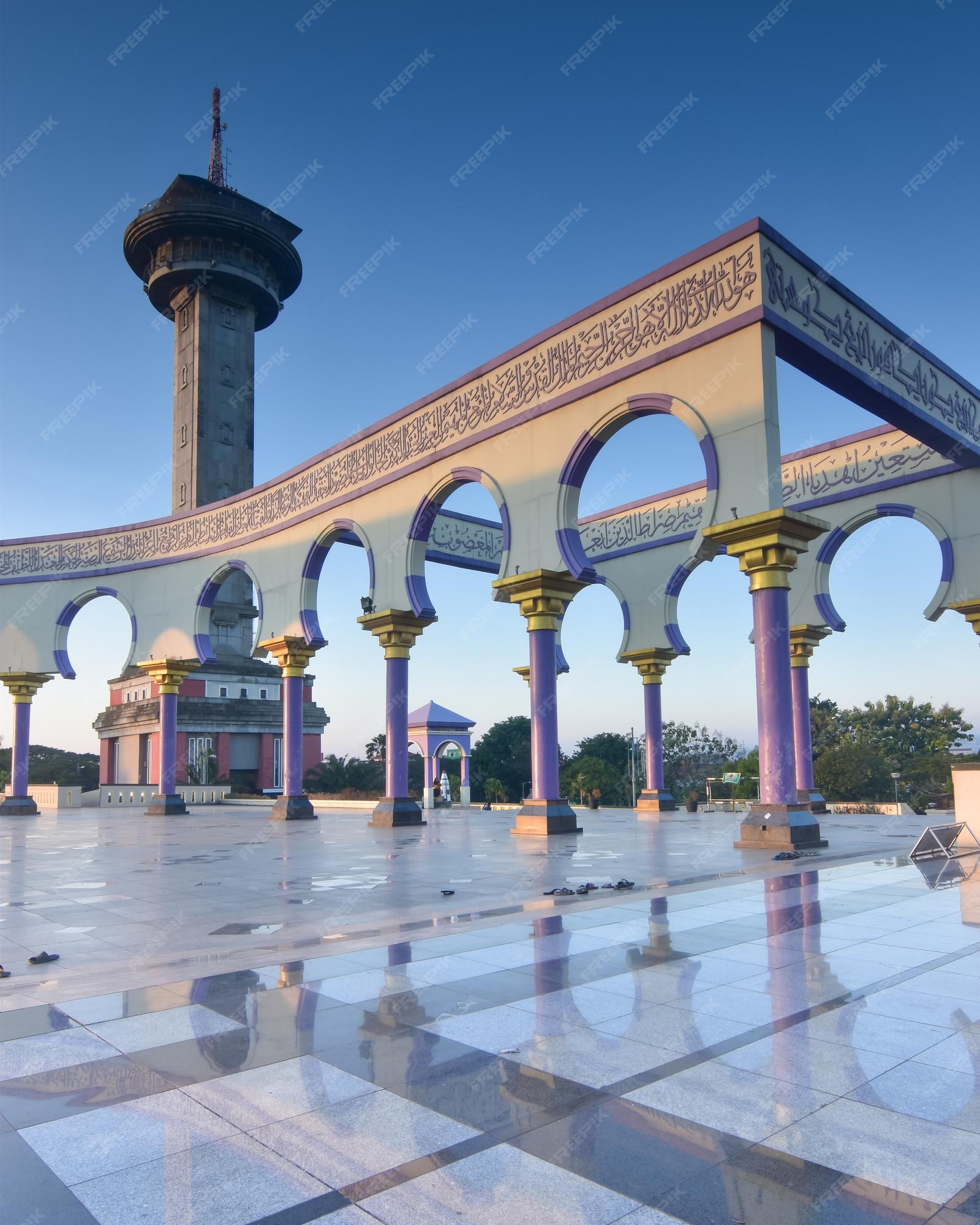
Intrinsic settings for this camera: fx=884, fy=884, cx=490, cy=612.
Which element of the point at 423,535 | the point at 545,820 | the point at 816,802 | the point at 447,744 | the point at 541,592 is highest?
the point at 423,535

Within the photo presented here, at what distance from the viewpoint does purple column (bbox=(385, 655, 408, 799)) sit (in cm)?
1719

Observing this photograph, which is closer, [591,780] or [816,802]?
[816,802]

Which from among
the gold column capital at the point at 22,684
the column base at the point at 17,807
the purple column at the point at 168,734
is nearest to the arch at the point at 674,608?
the purple column at the point at 168,734

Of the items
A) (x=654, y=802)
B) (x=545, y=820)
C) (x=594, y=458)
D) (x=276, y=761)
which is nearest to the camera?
(x=594, y=458)

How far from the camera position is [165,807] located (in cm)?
2323

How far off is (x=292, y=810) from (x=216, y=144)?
41.6 m

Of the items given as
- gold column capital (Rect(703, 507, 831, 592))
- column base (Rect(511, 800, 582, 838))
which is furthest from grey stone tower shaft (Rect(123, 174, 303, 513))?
gold column capital (Rect(703, 507, 831, 592))

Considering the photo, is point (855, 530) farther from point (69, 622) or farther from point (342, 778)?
point (342, 778)

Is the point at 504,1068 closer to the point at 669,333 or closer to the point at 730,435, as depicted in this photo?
the point at 730,435

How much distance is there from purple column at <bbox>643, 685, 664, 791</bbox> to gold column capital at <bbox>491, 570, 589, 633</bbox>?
293 inches

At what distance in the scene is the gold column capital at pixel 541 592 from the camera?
14.2 m

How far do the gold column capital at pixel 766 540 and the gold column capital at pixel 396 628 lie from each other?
6.84 meters

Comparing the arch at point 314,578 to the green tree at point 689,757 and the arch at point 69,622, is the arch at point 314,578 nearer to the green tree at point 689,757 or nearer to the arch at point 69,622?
the arch at point 69,622

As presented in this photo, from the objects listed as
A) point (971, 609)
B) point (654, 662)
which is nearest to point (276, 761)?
point (654, 662)
